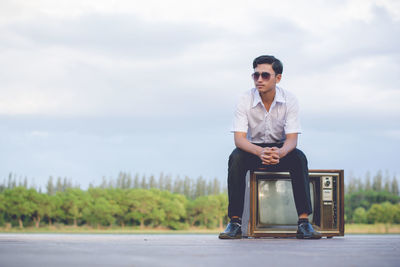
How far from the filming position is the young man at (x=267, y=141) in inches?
218

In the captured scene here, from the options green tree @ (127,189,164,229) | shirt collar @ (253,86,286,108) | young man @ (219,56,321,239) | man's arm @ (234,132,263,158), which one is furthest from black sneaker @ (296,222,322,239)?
green tree @ (127,189,164,229)

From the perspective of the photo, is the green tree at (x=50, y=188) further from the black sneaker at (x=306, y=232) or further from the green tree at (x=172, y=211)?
the black sneaker at (x=306, y=232)

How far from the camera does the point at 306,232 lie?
18.0 feet

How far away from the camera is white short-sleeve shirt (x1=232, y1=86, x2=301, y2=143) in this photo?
583 centimetres

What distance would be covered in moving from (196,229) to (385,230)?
85.0 feet

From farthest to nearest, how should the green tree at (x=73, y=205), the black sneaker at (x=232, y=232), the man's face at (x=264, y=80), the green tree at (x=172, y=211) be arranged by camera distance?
the green tree at (x=172, y=211) → the green tree at (x=73, y=205) → the man's face at (x=264, y=80) → the black sneaker at (x=232, y=232)

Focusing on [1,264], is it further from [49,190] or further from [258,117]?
[49,190]

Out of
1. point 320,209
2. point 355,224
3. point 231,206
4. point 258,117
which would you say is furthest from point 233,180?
point 355,224

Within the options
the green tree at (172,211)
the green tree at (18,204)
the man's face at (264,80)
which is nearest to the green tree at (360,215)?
the green tree at (172,211)

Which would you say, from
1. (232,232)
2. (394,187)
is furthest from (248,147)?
(394,187)

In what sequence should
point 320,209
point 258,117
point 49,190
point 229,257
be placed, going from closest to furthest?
point 229,257 < point 258,117 < point 320,209 < point 49,190

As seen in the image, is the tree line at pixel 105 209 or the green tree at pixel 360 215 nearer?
the green tree at pixel 360 215

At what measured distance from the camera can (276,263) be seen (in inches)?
95.7

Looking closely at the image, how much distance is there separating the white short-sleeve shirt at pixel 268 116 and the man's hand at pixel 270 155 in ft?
1.27
